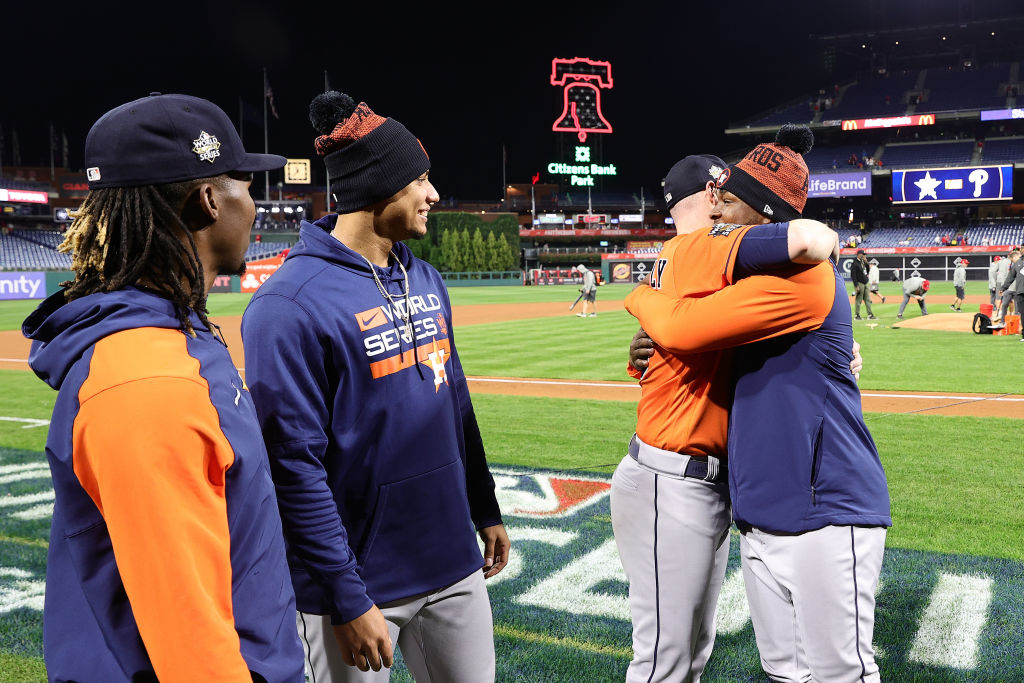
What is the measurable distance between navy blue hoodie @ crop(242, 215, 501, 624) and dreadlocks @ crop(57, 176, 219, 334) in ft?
1.57

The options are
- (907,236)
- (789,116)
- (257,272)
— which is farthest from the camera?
(789,116)

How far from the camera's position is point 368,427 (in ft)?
7.32

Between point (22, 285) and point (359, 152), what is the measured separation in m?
47.4

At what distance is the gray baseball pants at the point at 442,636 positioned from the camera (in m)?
2.30

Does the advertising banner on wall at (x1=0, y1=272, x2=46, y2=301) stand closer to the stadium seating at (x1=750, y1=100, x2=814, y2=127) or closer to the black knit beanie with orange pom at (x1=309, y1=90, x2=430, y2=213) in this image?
the black knit beanie with orange pom at (x1=309, y1=90, x2=430, y2=213)

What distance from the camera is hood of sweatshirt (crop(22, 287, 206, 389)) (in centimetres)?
135

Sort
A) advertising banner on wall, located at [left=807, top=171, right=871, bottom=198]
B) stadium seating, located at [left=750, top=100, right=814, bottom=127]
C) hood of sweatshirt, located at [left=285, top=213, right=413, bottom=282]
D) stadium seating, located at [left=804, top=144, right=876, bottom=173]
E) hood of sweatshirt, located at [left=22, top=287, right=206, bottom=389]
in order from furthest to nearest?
1. stadium seating, located at [left=750, top=100, right=814, bottom=127]
2. stadium seating, located at [left=804, top=144, right=876, bottom=173]
3. advertising banner on wall, located at [left=807, top=171, right=871, bottom=198]
4. hood of sweatshirt, located at [left=285, top=213, right=413, bottom=282]
5. hood of sweatshirt, located at [left=22, top=287, right=206, bottom=389]

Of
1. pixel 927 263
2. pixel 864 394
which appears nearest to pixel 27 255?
pixel 864 394

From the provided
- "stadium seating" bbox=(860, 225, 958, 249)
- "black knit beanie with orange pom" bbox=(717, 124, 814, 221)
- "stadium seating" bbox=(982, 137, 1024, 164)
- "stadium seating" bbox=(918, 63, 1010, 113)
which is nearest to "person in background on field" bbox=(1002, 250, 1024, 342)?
"black knit beanie with orange pom" bbox=(717, 124, 814, 221)

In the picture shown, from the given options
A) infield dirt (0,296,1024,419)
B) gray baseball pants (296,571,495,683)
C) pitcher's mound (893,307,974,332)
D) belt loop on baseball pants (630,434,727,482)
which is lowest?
infield dirt (0,296,1024,419)

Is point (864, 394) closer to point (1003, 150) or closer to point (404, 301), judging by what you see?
Result: point (404, 301)

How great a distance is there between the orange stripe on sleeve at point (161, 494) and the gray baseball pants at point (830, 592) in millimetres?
1601

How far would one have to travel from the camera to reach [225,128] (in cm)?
171

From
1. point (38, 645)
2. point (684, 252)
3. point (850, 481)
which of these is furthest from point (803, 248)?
point (38, 645)
